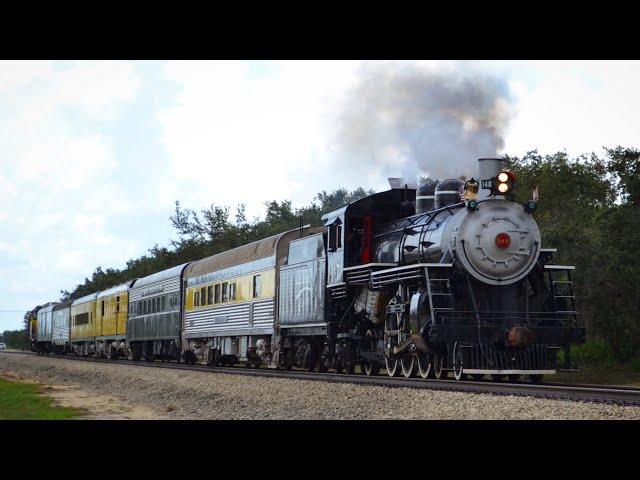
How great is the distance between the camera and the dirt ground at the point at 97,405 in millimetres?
14250

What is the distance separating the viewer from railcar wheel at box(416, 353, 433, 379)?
1745cm

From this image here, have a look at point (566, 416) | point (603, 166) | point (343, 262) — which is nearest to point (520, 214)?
point (343, 262)

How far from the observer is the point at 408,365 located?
18.6 m

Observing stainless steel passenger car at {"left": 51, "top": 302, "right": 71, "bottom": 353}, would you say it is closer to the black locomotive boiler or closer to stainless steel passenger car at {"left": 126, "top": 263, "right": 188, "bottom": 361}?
stainless steel passenger car at {"left": 126, "top": 263, "right": 188, "bottom": 361}

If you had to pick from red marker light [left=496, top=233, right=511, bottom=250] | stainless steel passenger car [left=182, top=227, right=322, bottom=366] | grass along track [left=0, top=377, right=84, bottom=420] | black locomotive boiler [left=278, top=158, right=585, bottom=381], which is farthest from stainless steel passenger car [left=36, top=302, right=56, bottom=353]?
red marker light [left=496, top=233, right=511, bottom=250]

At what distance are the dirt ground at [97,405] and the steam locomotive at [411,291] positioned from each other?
519cm

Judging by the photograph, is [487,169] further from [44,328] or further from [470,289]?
[44,328]

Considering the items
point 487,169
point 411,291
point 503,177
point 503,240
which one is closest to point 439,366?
point 411,291

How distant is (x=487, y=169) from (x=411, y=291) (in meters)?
2.80

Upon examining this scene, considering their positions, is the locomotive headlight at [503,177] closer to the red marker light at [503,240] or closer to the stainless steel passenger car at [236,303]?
the red marker light at [503,240]

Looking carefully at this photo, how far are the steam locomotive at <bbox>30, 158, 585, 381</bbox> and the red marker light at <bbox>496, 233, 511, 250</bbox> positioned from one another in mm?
33

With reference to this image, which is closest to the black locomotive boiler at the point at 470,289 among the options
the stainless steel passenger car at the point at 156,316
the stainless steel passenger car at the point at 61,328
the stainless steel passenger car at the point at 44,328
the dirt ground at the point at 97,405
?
the dirt ground at the point at 97,405

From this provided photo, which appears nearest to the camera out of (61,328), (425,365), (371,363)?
(425,365)

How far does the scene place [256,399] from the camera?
1466 centimetres
